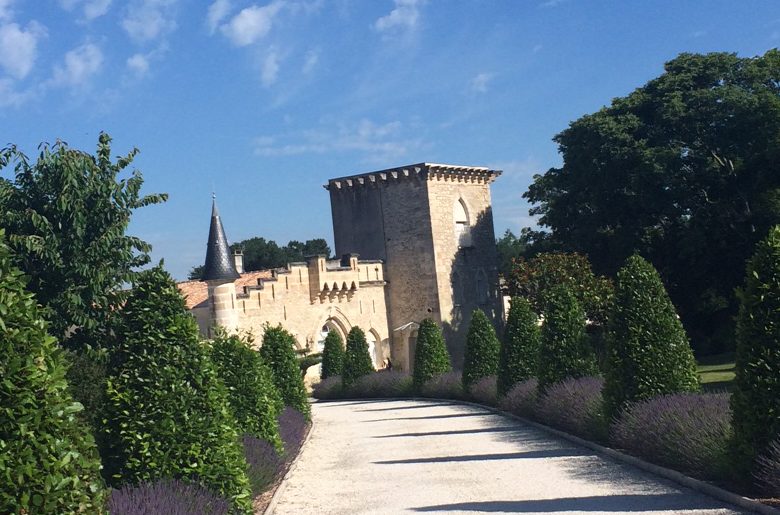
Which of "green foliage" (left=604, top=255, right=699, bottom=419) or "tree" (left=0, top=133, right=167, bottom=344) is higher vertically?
"tree" (left=0, top=133, right=167, bottom=344)

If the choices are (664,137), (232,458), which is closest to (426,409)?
(232,458)

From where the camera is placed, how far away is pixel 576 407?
42.8 ft

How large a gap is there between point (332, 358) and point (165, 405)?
24.4 meters

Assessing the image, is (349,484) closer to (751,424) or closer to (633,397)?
(633,397)

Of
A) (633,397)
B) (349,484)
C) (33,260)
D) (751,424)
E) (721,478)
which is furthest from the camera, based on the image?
(33,260)

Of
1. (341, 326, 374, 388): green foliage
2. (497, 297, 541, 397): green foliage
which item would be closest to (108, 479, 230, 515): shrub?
(497, 297, 541, 397): green foliage

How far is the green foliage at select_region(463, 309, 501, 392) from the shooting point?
2139 cm

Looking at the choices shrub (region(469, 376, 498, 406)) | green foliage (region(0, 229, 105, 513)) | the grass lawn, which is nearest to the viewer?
green foliage (region(0, 229, 105, 513))

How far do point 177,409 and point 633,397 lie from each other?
6150mm

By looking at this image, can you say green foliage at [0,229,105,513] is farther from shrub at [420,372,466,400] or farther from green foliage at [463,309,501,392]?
shrub at [420,372,466,400]

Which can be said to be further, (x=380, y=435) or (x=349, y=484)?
(x=380, y=435)

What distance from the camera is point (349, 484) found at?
404 inches

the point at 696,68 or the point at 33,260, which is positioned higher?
the point at 696,68

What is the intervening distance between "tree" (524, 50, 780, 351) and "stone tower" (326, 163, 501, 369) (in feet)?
19.2
